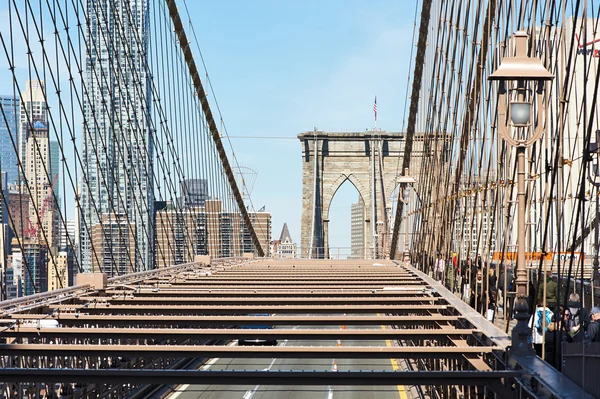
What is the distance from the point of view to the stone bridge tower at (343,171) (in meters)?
71.0

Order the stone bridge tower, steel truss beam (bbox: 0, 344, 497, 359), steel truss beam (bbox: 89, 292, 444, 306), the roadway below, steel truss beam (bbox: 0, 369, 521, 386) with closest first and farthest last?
1. steel truss beam (bbox: 0, 369, 521, 386)
2. steel truss beam (bbox: 0, 344, 497, 359)
3. steel truss beam (bbox: 89, 292, 444, 306)
4. the roadway below
5. the stone bridge tower

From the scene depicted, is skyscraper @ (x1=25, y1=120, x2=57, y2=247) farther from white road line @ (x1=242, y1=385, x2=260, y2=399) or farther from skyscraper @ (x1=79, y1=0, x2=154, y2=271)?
white road line @ (x1=242, y1=385, x2=260, y2=399)

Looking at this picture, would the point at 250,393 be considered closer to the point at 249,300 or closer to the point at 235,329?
the point at 249,300

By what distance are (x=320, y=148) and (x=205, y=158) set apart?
3669 cm

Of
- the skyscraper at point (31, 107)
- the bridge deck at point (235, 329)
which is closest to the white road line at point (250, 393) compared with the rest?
the bridge deck at point (235, 329)

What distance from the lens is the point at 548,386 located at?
20.7 feet

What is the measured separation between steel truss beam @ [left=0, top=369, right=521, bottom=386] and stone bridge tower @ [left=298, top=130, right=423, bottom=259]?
61634 millimetres

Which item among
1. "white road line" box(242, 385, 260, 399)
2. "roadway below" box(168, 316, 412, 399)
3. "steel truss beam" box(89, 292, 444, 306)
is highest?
"steel truss beam" box(89, 292, 444, 306)

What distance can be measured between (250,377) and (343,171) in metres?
66.1

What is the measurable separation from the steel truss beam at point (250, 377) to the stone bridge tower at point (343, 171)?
202 ft

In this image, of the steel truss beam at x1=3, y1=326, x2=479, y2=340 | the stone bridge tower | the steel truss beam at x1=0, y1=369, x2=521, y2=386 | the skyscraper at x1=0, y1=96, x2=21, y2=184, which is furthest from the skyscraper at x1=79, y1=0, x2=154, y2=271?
the stone bridge tower

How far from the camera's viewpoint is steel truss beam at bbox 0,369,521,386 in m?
7.52

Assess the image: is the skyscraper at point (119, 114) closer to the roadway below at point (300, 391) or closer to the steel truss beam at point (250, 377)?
the roadway below at point (300, 391)

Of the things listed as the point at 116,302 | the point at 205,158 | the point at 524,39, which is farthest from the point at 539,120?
the point at 205,158
